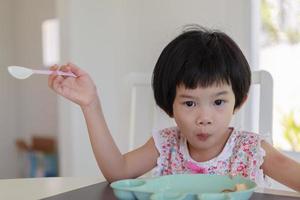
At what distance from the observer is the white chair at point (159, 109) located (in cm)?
118

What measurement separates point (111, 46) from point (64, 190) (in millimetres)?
1692

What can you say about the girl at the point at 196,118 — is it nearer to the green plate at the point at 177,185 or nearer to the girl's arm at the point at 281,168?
the girl's arm at the point at 281,168

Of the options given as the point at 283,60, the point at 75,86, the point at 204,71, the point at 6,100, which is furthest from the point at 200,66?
the point at 6,100

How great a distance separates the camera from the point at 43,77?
325 centimetres

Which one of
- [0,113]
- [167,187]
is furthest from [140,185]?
[0,113]

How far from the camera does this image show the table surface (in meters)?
0.81

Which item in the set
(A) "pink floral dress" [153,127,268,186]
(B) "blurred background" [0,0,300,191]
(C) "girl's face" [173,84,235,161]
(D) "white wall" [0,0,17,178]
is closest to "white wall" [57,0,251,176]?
(B) "blurred background" [0,0,300,191]

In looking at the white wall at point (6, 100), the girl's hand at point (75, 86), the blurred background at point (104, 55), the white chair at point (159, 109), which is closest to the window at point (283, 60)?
the blurred background at point (104, 55)

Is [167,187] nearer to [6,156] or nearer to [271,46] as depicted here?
[271,46]

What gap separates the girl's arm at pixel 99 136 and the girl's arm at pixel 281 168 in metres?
0.24

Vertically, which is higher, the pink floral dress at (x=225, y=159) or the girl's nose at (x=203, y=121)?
the girl's nose at (x=203, y=121)

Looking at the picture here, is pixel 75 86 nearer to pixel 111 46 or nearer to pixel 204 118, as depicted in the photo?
pixel 204 118

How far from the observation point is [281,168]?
946 millimetres

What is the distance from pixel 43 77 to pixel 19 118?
41cm
